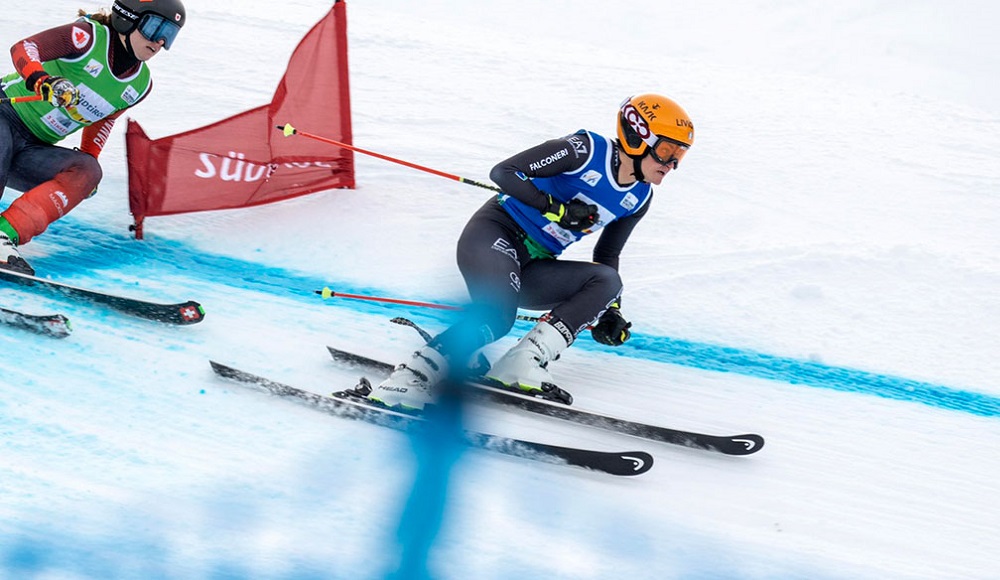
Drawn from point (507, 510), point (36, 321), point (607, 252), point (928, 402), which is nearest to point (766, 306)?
point (928, 402)

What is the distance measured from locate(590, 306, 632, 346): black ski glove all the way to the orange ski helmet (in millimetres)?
674

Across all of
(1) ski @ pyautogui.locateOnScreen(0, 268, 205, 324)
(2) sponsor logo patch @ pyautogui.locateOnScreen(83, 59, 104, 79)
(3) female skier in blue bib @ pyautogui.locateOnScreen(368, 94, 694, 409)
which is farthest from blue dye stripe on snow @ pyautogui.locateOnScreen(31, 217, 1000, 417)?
(2) sponsor logo patch @ pyautogui.locateOnScreen(83, 59, 104, 79)

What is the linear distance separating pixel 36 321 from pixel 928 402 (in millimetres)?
3909

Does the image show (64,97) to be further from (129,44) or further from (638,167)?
(638,167)

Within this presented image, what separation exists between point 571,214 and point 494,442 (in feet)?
3.49

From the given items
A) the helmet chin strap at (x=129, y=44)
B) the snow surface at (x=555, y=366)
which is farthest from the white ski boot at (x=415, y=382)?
the helmet chin strap at (x=129, y=44)

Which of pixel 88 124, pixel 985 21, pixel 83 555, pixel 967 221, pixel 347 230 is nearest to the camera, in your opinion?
pixel 83 555

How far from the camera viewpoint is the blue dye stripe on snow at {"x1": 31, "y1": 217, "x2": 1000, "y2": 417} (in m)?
4.59

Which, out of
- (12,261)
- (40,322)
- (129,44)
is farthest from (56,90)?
(40,322)

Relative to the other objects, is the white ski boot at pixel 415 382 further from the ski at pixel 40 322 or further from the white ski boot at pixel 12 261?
the white ski boot at pixel 12 261

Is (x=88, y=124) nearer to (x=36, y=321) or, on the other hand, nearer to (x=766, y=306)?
(x=36, y=321)

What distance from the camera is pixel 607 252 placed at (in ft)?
14.1

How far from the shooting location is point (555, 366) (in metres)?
4.35

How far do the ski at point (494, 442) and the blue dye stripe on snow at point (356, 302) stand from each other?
1.38 meters
